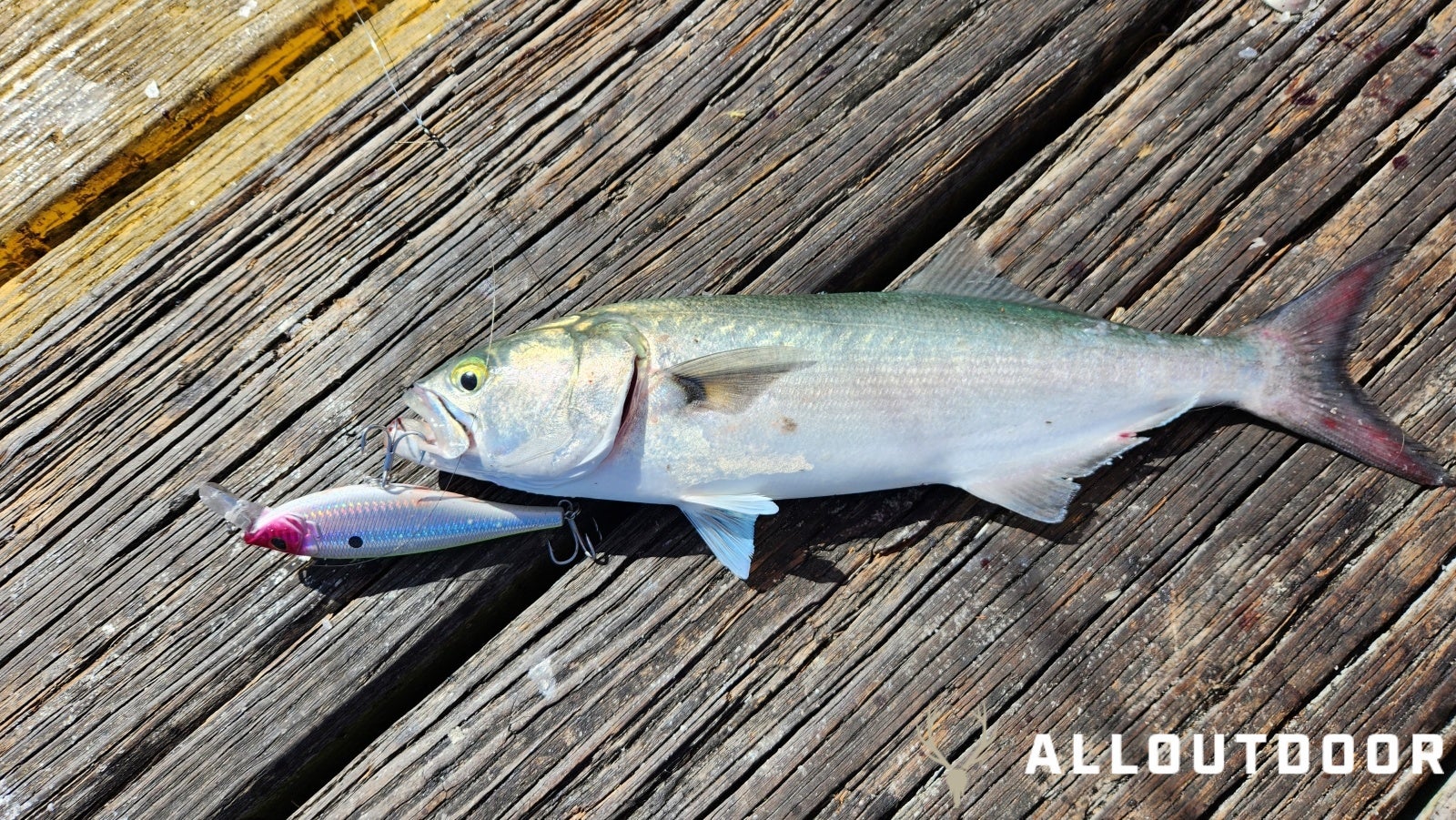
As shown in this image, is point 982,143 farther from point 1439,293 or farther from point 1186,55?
point 1439,293

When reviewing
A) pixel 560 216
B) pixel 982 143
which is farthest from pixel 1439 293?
pixel 560 216

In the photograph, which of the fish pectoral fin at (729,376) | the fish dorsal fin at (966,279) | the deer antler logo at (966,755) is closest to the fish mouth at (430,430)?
the fish pectoral fin at (729,376)

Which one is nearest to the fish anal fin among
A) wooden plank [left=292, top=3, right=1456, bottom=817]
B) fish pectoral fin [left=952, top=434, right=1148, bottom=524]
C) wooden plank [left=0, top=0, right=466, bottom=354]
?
fish pectoral fin [left=952, top=434, right=1148, bottom=524]

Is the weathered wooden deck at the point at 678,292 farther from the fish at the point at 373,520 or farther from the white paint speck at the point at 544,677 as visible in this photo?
the fish at the point at 373,520

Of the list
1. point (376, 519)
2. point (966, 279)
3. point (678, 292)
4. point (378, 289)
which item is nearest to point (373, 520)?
point (376, 519)

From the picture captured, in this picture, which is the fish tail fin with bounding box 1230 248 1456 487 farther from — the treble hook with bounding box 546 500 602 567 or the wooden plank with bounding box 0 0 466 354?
the wooden plank with bounding box 0 0 466 354

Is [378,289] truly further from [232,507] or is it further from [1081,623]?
[1081,623]

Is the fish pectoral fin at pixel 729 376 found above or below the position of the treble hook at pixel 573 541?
above
